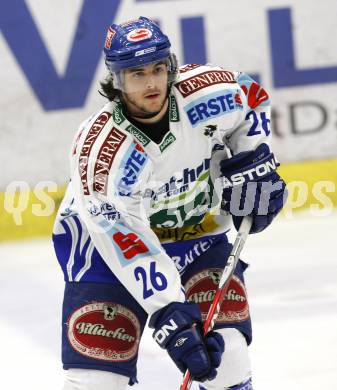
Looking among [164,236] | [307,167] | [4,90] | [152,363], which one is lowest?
[307,167]

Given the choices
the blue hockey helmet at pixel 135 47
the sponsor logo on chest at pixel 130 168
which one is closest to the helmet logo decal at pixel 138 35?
the blue hockey helmet at pixel 135 47

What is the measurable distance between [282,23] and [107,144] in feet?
9.56

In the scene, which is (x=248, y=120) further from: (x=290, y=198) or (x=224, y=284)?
(x=290, y=198)

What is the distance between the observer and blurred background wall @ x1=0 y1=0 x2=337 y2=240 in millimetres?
5297

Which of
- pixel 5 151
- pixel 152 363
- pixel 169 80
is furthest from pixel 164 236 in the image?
pixel 5 151

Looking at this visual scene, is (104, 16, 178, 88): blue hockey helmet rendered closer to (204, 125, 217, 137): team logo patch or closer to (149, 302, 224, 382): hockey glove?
(204, 125, 217, 137): team logo patch

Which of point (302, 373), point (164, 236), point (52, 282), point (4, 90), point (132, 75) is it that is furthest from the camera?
point (4, 90)

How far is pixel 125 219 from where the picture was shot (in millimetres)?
2703

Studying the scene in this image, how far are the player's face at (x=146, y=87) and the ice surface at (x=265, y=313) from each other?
117 cm

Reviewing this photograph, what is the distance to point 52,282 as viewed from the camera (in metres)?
4.70

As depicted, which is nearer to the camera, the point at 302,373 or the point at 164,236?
the point at 164,236

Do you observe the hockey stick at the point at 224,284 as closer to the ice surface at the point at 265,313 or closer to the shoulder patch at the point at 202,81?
the shoulder patch at the point at 202,81

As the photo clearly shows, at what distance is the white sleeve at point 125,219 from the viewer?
2.69 meters

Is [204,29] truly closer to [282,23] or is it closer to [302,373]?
[282,23]
